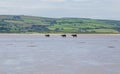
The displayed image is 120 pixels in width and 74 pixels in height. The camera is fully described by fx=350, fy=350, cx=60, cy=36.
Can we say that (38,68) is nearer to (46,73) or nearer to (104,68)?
(46,73)

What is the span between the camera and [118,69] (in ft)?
125

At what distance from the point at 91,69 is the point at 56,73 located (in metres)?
4.95

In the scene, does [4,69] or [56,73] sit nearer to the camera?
[56,73]

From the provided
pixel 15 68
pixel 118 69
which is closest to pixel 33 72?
pixel 15 68

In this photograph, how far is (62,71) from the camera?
118ft

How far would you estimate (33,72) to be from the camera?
35188 millimetres

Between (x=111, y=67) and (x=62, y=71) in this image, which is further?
(x=111, y=67)

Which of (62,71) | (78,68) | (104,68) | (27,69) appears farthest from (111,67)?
(27,69)

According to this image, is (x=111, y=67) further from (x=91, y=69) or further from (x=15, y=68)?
(x=15, y=68)

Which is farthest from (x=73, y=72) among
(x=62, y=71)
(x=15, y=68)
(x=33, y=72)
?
(x=15, y=68)

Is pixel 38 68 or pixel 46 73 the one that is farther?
pixel 38 68

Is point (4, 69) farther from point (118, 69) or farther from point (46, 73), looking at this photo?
point (118, 69)

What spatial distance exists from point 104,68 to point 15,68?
32.2ft

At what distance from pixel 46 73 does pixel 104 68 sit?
24.5ft
